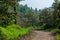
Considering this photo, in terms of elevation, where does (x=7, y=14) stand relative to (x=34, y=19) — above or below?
above

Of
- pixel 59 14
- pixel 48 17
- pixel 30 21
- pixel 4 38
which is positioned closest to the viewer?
pixel 4 38

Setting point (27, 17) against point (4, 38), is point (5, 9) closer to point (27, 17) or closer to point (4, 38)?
point (4, 38)

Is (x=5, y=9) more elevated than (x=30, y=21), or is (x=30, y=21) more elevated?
(x=5, y=9)

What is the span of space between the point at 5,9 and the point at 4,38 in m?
7.10

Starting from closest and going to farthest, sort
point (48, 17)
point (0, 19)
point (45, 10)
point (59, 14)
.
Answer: point (0, 19) < point (59, 14) < point (48, 17) < point (45, 10)

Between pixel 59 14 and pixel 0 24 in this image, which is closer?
pixel 0 24

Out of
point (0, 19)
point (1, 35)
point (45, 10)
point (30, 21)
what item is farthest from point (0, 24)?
point (30, 21)

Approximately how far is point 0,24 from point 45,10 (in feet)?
145

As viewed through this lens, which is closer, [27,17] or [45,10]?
[45,10]

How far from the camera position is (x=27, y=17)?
7500 centimetres

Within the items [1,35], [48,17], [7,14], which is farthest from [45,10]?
[1,35]

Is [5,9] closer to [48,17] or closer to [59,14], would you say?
[59,14]

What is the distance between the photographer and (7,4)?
74.5 feet

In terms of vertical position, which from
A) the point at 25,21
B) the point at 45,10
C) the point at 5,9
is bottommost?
the point at 25,21
